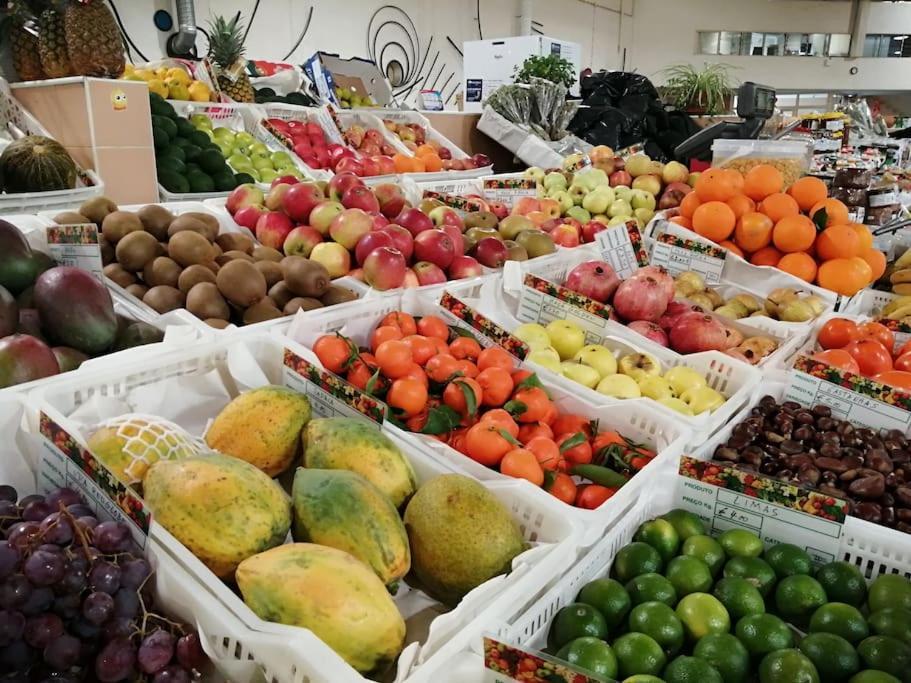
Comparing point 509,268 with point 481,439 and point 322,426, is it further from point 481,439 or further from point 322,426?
point 322,426

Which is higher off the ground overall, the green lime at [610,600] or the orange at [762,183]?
the orange at [762,183]

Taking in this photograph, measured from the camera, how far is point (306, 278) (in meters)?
1.96

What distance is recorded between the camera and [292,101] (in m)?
5.51

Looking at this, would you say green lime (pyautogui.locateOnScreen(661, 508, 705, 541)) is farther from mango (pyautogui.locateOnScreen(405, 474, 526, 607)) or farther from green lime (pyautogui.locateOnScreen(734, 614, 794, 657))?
mango (pyautogui.locateOnScreen(405, 474, 526, 607))

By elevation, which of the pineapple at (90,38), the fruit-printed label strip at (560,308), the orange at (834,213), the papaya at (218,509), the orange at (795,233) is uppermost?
the pineapple at (90,38)

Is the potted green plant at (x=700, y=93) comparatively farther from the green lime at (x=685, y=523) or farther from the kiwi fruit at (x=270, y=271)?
the green lime at (x=685, y=523)

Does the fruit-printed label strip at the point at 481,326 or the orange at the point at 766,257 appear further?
the orange at the point at 766,257

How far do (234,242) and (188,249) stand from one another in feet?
0.88

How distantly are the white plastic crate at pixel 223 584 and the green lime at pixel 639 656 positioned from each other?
0.48 ft

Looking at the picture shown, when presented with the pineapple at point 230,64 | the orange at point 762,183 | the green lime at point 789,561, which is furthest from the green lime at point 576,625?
the pineapple at point 230,64

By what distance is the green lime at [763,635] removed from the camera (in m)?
1.03

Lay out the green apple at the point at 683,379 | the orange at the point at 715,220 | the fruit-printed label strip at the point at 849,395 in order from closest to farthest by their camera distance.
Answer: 1. the fruit-printed label strip at the point at 849,395
2. the green apple at the point at 683,379
3. the orange at the point at 715,220

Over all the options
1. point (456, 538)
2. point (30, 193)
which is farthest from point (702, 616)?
point (30, 193)

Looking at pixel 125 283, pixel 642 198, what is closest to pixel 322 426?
pixel 125 283
